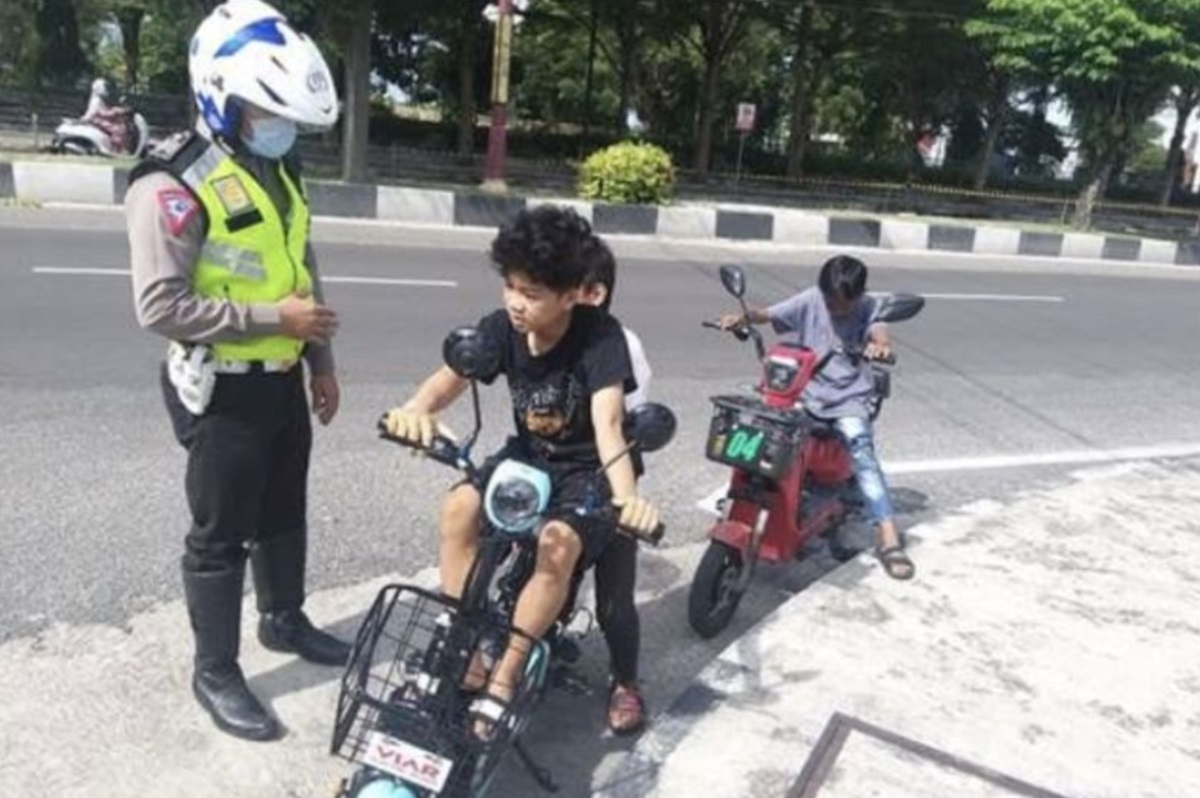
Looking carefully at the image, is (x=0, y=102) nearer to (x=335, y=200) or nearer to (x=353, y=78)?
(x=353, y=78)

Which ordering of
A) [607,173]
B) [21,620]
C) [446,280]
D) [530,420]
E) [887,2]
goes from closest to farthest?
[530,420]
[21,620]
[446,280]
[607,173]
[887,2]

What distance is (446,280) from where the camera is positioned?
34.0 feet

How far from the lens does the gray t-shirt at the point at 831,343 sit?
4668 mm

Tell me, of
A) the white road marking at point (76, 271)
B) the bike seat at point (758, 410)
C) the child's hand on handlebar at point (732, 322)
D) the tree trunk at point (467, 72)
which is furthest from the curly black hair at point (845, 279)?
the tree trunk at point (467, 72)

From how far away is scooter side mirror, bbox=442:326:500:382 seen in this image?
9.60 feet

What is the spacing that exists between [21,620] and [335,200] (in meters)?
11.1

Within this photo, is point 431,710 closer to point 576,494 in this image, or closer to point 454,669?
point 454,669

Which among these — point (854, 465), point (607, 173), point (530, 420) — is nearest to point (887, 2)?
point (607, 173)

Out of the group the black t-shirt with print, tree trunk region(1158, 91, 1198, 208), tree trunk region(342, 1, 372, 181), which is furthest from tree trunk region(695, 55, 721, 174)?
the black t-shirt with print

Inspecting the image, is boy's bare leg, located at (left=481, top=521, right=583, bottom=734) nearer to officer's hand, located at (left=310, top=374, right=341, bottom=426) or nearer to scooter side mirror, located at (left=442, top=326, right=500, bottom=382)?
scooter side mirror, located at (left=442, top=326, right=500, bottom=382)

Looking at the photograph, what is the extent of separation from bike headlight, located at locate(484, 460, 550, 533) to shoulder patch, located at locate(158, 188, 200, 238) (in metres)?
0.93

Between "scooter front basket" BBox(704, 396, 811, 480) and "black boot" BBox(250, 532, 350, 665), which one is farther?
"scooter front basket" BBox(704, 396, 811, 480)

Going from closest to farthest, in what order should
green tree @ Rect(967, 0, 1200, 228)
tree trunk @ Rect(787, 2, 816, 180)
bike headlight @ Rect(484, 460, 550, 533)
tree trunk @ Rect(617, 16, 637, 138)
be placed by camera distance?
bike headlight @ Rect(484, 460, 550, 533)
green tree @ Rect(967, 0, 1200, 228)
tree trunk @ Rect(787, 2, 816, 180)
tree trunk @ Rect(617, 16, 637, 138)

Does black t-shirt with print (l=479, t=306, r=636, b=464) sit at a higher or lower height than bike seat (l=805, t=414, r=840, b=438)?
higher
